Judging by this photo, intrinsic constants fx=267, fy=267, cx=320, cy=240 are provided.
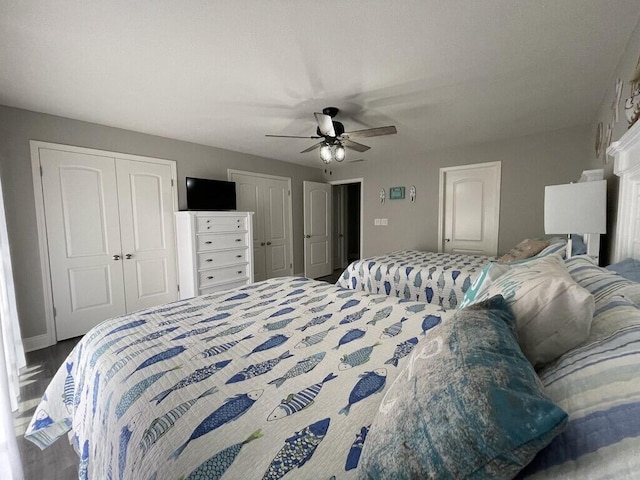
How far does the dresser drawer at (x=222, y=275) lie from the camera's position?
3492 millimetres

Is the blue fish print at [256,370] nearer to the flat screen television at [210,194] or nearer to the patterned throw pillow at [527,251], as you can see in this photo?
the patterned throw pillow at [527,251]

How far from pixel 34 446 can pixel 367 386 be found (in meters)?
2.09

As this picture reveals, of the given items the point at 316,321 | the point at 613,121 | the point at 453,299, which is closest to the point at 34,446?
the point at 316,321

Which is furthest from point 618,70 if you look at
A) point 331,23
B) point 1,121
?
point 1,121

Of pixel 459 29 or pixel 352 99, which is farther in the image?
pixel 352 99

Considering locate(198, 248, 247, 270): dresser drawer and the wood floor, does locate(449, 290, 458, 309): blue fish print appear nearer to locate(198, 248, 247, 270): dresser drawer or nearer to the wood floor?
locate(198, 248, 247, 270): dresser drawer

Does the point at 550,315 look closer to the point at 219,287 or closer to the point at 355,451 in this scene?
the point at 355,451

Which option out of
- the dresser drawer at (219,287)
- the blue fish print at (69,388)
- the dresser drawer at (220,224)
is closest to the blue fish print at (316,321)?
the blue fish print at (69,388)

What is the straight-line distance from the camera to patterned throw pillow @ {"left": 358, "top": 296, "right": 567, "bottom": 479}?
43 centimetres

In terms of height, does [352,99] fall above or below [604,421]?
above

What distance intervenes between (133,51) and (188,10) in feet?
2.00

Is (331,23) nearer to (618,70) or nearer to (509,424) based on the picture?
(509,424)

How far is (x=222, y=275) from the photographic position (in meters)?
3.68

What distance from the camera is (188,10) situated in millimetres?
1428
